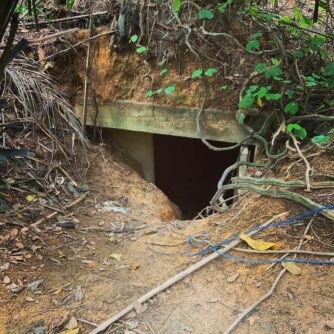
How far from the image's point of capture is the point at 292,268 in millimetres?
2166

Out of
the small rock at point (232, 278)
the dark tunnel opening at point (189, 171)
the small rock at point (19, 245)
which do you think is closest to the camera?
the small rock at point (232, 278)

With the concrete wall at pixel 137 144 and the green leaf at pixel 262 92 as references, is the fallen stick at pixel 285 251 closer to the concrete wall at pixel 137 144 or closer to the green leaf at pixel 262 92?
the green leaf at pixel 262 92

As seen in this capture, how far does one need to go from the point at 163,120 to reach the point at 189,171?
268cm

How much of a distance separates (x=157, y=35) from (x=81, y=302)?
8.86ft

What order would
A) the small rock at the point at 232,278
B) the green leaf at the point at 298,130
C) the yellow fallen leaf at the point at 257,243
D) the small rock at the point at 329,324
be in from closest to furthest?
1. the small rock at the point at 329,324
2. the small rock at the point at 232,278
3. the yellow fallen leaf at the point at 257,243
4. the green leaf at the point at 298,130

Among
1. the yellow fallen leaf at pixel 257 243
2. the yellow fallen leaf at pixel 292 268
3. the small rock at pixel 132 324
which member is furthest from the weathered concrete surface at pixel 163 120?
the small rock at pixel 132 324

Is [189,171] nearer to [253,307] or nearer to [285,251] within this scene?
[285,251]

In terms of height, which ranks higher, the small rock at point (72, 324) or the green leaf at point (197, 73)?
the green leaf at point (197, 73)

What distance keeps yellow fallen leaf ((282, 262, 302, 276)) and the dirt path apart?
0.08ft

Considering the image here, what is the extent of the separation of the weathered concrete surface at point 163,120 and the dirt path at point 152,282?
3.47ft

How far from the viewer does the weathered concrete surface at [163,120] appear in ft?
12.4

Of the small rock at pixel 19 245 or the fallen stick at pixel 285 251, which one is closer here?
the fallen stick at pixel 285 251

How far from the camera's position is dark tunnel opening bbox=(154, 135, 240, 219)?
6133 mm

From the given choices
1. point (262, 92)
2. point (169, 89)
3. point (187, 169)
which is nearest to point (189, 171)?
point (187, 169)
